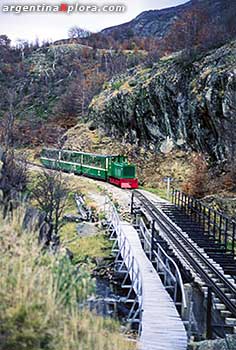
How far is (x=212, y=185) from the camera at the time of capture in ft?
81.6

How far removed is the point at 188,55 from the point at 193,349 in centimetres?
2898

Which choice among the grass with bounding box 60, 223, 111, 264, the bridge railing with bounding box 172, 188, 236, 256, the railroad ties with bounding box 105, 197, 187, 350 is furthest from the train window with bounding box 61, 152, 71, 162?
the railroad ties with bounding box 105, 197, 187, 350

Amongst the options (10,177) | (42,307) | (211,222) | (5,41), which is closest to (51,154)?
(10,177)

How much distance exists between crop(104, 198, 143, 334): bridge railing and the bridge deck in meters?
0.22

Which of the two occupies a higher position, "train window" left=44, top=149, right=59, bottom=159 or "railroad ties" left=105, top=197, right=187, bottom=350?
"train window" left=44, top=149, right=59, bottom=159

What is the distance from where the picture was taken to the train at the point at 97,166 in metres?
29.9

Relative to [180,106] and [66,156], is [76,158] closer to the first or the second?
[66,156]

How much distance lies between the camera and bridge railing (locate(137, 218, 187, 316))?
472 inches

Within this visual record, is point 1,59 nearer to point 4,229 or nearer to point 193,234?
point 193,234

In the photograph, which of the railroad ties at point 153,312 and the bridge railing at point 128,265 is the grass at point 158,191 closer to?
the bridge railing at point 128,265

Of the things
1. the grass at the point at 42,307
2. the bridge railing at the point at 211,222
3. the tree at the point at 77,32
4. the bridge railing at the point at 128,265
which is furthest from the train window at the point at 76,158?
the tree at the point at 77,32

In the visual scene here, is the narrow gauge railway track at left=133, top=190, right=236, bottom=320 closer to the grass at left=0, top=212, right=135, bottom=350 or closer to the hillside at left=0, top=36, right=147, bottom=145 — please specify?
the grass at left=0, top=212, right=135, bottom=350

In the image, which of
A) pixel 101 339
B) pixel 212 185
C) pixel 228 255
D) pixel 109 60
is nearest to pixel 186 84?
pixel 212 185

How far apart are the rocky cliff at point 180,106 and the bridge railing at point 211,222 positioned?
5194 millimetres
